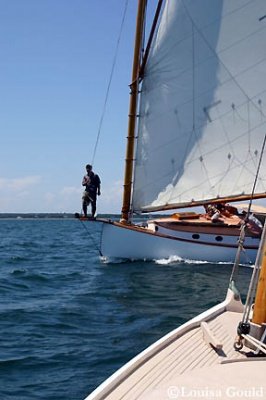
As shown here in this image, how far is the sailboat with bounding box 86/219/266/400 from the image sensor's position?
129 inches

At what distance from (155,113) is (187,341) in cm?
1579

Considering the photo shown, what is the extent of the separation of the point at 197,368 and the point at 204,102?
1651 centimetres

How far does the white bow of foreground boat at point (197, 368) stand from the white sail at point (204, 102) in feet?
42.4

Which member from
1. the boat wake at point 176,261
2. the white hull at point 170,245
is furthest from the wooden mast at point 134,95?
the boat wake at point 176,261

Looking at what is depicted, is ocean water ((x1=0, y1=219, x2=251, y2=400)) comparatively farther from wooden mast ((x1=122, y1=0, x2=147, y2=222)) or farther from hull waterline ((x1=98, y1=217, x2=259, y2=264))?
wooden mast ((x1=122, y1=0, x2=147, y2=222))

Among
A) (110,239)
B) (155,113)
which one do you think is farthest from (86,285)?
(155,113)

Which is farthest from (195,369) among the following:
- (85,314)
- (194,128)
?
(194,128)

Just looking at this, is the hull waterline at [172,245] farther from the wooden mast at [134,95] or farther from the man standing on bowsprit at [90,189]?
the wooden mast at [134,95]

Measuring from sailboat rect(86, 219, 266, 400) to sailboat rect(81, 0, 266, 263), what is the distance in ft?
43.5

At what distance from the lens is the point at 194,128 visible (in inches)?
793

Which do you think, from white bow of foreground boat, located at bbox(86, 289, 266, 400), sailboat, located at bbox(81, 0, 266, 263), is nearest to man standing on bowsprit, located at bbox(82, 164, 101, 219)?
sailboat, located at bbox(81, 0, 266, 263)

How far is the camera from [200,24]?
19.7m

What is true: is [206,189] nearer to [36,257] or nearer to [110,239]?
[110,239]

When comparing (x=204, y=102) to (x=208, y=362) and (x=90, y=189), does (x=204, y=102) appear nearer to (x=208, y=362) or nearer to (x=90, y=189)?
(x=90, y=189)
